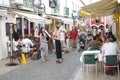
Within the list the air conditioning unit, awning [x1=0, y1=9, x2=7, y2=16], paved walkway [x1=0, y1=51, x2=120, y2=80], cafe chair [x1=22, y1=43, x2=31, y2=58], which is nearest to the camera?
paved walkway [x1=0, y1=51, x2=120, y2=80]

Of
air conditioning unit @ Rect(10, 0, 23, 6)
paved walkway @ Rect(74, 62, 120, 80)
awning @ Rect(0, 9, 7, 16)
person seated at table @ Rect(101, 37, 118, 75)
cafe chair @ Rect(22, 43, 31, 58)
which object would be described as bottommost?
paved walkway @ Rect(74, 62, 120, 80)

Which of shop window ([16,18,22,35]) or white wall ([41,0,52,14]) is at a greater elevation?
white wall ([41,0,52,14])

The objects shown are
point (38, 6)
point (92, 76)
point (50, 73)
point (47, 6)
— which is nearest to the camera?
point (92, 76)

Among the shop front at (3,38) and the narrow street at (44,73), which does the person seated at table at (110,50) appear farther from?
the shop front at (3,38)

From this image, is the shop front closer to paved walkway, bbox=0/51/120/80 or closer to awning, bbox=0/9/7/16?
awning, bbox=0/9/7/16

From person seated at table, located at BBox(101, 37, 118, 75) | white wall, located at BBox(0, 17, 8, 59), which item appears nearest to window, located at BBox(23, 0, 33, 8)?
white wall, located at BBox(0, 17, 8, 59)

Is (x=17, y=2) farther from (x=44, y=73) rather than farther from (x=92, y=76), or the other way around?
(x=92, y=76)

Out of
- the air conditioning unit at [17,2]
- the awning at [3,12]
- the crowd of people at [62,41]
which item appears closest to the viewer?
the crowd of people at [62,41]

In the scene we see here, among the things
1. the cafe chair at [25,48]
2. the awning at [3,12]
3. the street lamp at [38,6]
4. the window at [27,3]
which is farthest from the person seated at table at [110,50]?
the street lamp at [38,6]

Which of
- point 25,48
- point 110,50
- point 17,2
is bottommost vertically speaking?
point 25,48

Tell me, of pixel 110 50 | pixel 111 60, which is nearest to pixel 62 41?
pixel 110 50

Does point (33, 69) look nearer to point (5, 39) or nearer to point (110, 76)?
point (110, 76)

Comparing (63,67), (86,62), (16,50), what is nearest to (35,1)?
(16,50)

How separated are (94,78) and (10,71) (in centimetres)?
402
